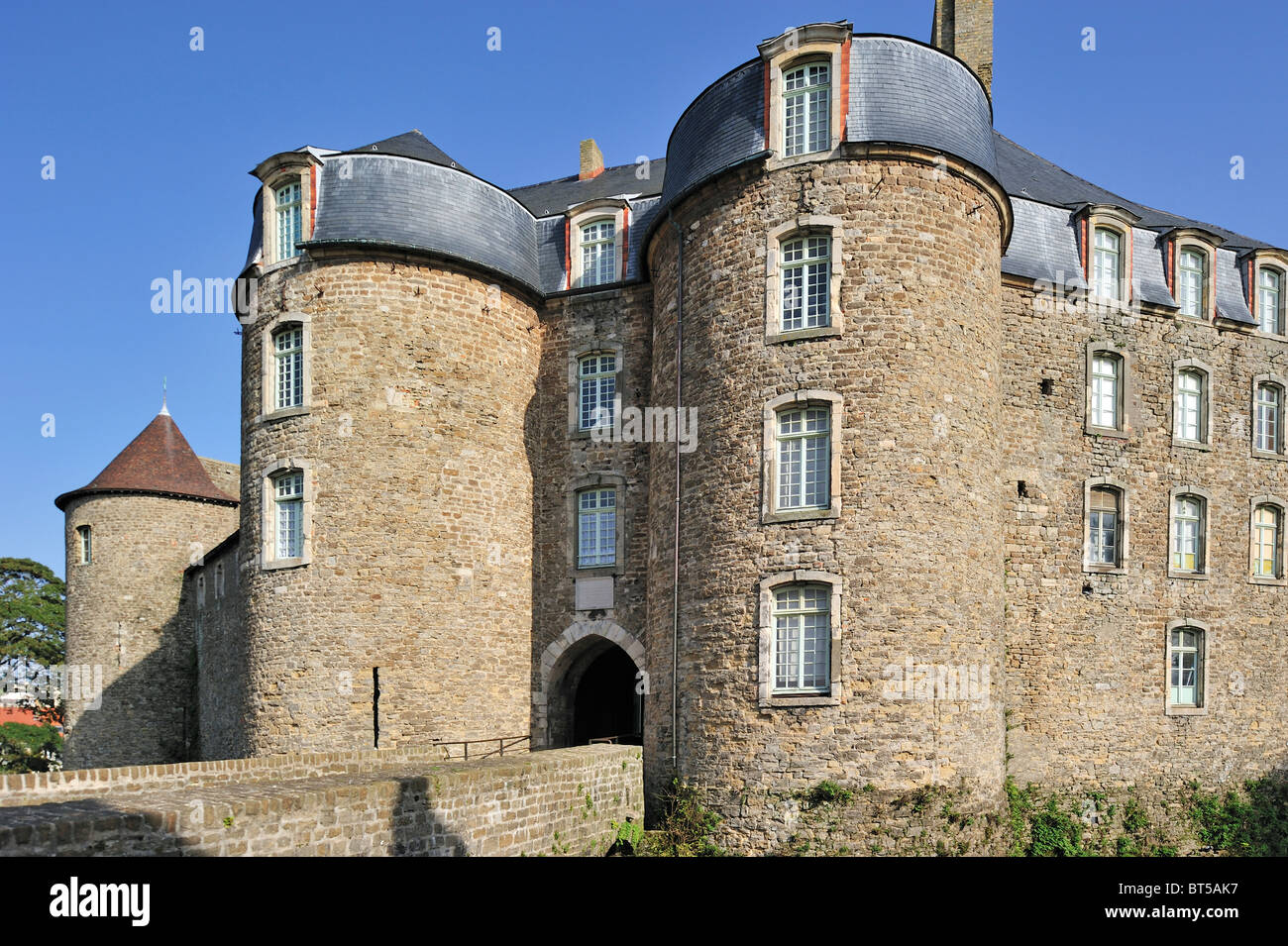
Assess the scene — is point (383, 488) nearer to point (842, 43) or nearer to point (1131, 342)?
point (842, 43)

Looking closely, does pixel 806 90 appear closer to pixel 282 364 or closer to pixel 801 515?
pixel 801 515

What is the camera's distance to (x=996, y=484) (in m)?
15.5

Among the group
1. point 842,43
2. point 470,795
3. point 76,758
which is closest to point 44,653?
point 76,758

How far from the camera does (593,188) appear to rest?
888 inches

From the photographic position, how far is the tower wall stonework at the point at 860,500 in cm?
1382

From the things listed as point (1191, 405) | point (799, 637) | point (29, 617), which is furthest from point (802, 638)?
point (29, 617)

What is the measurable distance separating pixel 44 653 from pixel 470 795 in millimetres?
35729

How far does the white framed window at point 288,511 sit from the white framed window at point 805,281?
27.8ft

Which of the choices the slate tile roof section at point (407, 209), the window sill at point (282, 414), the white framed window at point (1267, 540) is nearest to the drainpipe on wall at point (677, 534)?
the slate tile roof section at point (407, 209)

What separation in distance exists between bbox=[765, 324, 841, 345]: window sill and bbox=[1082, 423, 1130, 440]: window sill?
6.36m

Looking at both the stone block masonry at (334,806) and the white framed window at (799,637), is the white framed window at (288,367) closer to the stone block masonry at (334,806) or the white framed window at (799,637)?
the stone block masonry at (334,806)

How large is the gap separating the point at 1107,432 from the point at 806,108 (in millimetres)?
8043

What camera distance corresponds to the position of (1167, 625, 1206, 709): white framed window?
60.1 ft

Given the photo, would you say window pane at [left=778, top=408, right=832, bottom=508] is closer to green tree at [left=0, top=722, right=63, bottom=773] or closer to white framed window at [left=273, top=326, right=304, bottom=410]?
white framed window at [left=273, top=326, right=304, bottom=410]
